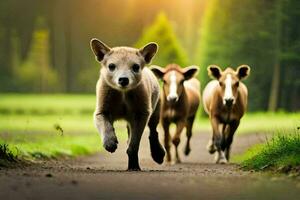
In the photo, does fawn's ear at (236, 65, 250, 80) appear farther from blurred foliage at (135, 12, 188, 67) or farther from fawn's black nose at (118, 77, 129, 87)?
blurred foliage at (135, 12, 188, 67)

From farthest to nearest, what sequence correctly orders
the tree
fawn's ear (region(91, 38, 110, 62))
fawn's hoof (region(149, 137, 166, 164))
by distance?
the tree, fawn's hoof (region(149, 137, 166, 164)), fawn's ear (region(91, 38, 110, 62))

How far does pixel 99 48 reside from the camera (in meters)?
14.4

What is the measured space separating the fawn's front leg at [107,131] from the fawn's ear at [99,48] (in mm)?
1126

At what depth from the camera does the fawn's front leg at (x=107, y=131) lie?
13172 mm

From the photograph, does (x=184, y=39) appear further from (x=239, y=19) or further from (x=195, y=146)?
(x=195, y=146)

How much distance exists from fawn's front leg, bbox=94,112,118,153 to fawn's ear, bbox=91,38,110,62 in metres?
1.13

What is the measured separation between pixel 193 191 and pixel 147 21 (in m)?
102

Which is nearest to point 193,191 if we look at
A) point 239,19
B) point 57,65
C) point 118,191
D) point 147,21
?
point 118,191

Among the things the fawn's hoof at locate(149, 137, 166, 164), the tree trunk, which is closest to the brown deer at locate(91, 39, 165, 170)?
the fawn's hoof at locate(149, 137, 166, 164)

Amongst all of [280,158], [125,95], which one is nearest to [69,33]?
[125,95]

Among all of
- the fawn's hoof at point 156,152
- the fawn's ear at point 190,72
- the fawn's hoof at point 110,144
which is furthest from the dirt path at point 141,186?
the fawn's ear at point 190,72

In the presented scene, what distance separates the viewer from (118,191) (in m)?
9.75

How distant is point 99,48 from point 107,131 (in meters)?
1.70

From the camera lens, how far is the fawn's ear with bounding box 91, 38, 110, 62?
14289mm
